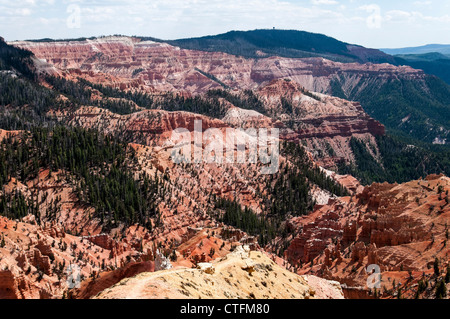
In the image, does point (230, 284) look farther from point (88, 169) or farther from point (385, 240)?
point (88, 169)

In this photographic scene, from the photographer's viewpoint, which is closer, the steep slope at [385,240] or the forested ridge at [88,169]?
the steep slope at [385,240]

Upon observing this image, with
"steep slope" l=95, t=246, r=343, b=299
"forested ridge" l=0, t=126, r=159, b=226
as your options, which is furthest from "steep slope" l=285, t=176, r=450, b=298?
"forested ridge" l=0, t=126, r=159, b=226

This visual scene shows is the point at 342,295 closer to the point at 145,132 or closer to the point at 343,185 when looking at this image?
the point at 343,185

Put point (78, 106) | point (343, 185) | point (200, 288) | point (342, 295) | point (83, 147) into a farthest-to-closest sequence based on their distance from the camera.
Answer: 1. point (78, 106)
2. point (343, 185)
3. point (83, 147)
4. point (342, 295)
5. point (200, 288)

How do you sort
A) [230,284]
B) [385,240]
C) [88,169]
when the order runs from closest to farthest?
[230,284]
[385,240]
[88,169]

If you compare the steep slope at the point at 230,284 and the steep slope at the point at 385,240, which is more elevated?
the steep slope at the point at 230,284

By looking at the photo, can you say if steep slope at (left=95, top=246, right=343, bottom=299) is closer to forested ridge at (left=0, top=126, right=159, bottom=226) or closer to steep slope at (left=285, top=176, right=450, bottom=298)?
steep slope at (left=285, top=176, right=450, bottom=298)

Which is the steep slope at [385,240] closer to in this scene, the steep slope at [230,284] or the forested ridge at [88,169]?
the steep slope at [230,284]

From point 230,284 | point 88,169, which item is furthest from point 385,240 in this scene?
point 88,169

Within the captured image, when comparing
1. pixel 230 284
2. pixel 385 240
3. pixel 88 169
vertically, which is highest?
pixel 230 284

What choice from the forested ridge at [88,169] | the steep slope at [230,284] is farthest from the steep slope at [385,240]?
the forested ridge at [88,169]

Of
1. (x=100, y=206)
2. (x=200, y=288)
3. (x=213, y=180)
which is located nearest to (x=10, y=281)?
(x=200, y=288)
